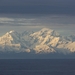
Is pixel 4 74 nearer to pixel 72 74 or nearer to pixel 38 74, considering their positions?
pixel 38 74

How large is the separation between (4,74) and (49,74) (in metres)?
21.0

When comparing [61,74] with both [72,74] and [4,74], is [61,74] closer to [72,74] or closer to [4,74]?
[72,74]

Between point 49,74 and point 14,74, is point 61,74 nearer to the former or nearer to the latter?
point 49,74

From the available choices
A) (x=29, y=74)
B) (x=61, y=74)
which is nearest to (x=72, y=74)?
(x=61, y=74)

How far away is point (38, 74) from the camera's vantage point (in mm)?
194375

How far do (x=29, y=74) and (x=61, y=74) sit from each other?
1470cm

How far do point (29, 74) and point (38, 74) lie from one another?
4.78 metres

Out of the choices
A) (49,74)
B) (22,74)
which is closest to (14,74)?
Result: (22,74)

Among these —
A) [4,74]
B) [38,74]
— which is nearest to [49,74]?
[38,74]

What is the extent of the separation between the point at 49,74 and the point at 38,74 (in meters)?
5.14

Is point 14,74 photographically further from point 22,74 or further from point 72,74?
point 72,74

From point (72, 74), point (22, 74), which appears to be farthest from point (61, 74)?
point (22, 74)

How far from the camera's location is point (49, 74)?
636ft

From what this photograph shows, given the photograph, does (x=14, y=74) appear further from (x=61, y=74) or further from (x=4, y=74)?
(x=61, y=74)
